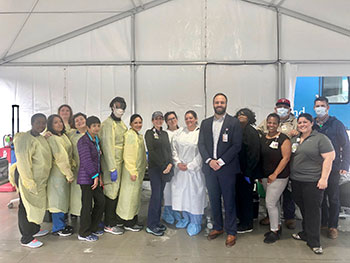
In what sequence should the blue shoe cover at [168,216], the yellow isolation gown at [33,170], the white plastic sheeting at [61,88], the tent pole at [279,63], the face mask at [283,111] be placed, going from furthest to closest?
the white plastic sheeting at [61,88]
the tent pole at [279,63]
the blue shoe cover at [168,216]
the face mask at [283,111]
the yellow isolation gown at [33,170]

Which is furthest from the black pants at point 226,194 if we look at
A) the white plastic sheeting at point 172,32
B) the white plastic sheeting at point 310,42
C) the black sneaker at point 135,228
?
the white plastic sheeting at point 310,42

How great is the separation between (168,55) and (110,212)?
10.2 feet

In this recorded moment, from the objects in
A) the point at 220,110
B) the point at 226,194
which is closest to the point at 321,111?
the point at 220,110

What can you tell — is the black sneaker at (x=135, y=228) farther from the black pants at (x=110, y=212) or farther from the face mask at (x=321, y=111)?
the face mask at (x=321, y=111)

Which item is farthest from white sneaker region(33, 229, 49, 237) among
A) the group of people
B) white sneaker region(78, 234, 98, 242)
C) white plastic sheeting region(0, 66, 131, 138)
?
white plastic sheeting region(0, 66, 131, 138)

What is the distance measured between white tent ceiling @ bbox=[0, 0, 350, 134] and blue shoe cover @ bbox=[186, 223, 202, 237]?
2.38 meters

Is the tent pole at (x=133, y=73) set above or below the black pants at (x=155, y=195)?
above

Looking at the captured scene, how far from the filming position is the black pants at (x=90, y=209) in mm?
2580

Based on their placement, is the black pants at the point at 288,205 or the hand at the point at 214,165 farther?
the black pants at the point at 288,205

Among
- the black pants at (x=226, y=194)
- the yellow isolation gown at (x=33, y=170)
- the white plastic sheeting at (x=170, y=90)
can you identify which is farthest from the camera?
the white plastic sheeting at (x=170, y=90)

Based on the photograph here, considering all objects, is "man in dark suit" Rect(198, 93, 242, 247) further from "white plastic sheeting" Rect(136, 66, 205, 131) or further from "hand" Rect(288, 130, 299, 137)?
"white plastic sheeting" Rect(136, 66, 205, 131)

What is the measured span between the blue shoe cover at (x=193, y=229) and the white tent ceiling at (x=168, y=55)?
2.38 metres

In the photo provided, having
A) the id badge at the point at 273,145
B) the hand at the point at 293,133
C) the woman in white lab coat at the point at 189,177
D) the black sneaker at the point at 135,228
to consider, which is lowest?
the black sneaker at the point at 135,228

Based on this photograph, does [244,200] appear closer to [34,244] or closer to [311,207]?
[311,207]
